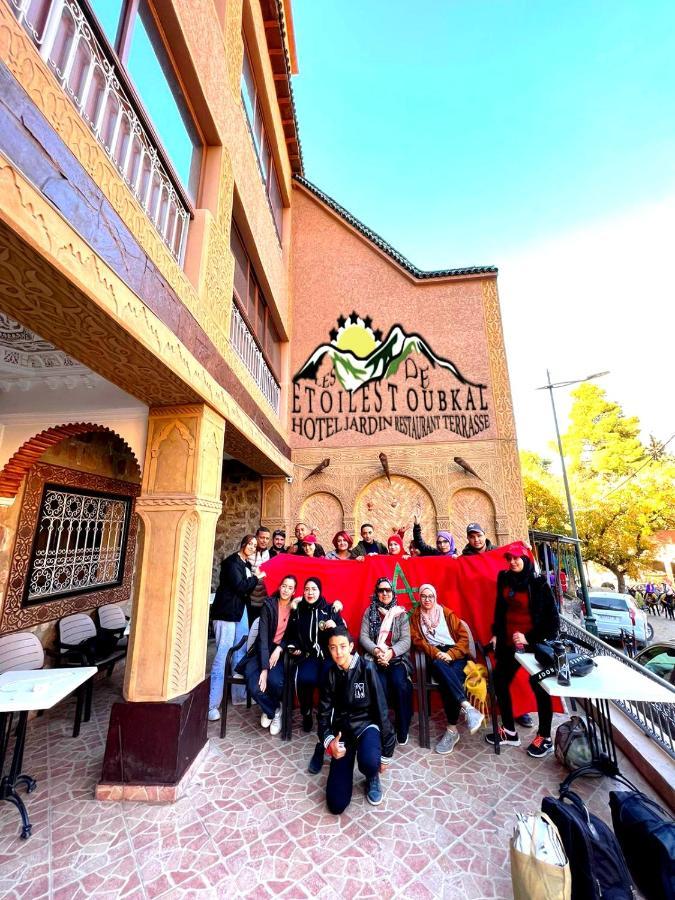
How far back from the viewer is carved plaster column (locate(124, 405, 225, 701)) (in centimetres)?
305

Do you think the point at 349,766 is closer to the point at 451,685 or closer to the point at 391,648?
the point at 391,648

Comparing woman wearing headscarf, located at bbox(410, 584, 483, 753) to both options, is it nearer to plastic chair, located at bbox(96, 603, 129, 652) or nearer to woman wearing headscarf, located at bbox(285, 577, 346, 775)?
woman wearing headscarf, located at bbox(285, 577, 346, 775)

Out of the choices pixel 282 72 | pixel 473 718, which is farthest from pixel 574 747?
pixel 282 72

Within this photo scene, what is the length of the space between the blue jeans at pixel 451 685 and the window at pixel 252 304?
500 cm

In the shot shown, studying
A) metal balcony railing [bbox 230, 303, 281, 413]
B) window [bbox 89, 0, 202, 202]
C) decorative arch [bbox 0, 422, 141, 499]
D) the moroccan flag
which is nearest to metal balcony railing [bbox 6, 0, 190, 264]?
window [bbox 89, 0, 202, 202]

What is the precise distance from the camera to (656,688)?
8.58 ft

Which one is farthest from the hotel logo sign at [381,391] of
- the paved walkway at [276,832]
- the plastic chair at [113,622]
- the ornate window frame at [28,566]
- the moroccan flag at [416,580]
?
the paved walkway at [276,832]

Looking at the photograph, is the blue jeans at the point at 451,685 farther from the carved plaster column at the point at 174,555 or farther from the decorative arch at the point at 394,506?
the decorative arch at the point at 394,506

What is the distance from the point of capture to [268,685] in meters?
3.87

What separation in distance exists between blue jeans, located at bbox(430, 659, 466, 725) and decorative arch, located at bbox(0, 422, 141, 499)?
374 centimetres

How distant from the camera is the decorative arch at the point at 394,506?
8227 millimetres

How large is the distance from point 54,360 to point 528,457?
24.7m

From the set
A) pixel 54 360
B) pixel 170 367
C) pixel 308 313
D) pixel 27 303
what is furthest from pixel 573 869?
pixel 308 313

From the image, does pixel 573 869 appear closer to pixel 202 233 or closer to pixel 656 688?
pixel 656 688
